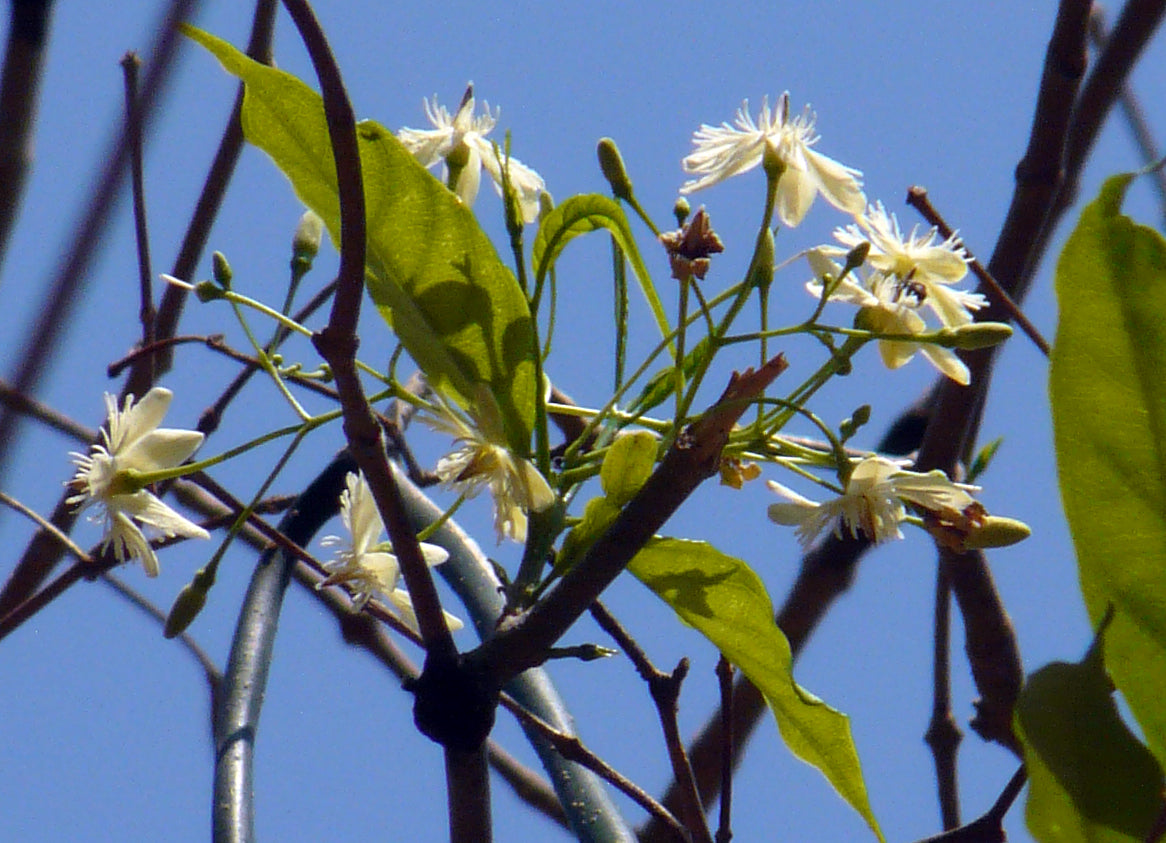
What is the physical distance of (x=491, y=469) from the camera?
62 centimetres

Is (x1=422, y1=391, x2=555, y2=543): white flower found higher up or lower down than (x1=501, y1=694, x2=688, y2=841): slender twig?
higher up

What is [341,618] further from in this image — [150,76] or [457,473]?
[457,473]

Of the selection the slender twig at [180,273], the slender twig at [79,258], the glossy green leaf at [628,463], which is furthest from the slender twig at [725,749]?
the slender twig at [180,273]

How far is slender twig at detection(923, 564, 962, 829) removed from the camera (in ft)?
4.50

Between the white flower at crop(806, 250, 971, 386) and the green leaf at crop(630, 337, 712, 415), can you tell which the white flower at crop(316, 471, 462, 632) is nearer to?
the green leaf at crop(630, 337, 712, 415)

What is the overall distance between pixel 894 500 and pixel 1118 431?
0.59 ft

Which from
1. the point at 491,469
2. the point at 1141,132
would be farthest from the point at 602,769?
the point at 1141,132

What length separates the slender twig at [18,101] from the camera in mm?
1062

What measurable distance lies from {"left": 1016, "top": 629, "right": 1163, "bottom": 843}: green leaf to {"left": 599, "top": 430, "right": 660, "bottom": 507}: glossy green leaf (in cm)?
18

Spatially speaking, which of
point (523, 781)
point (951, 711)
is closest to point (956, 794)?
point (951, 711)

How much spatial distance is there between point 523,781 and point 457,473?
0.97m

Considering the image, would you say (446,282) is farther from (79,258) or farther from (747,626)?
(79,258)

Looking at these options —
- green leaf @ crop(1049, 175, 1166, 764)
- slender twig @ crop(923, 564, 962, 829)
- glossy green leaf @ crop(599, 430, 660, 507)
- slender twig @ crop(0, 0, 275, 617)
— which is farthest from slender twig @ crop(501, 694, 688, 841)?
slender twig @ crop(923, 564, 962, 829)

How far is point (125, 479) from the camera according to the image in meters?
0.68
